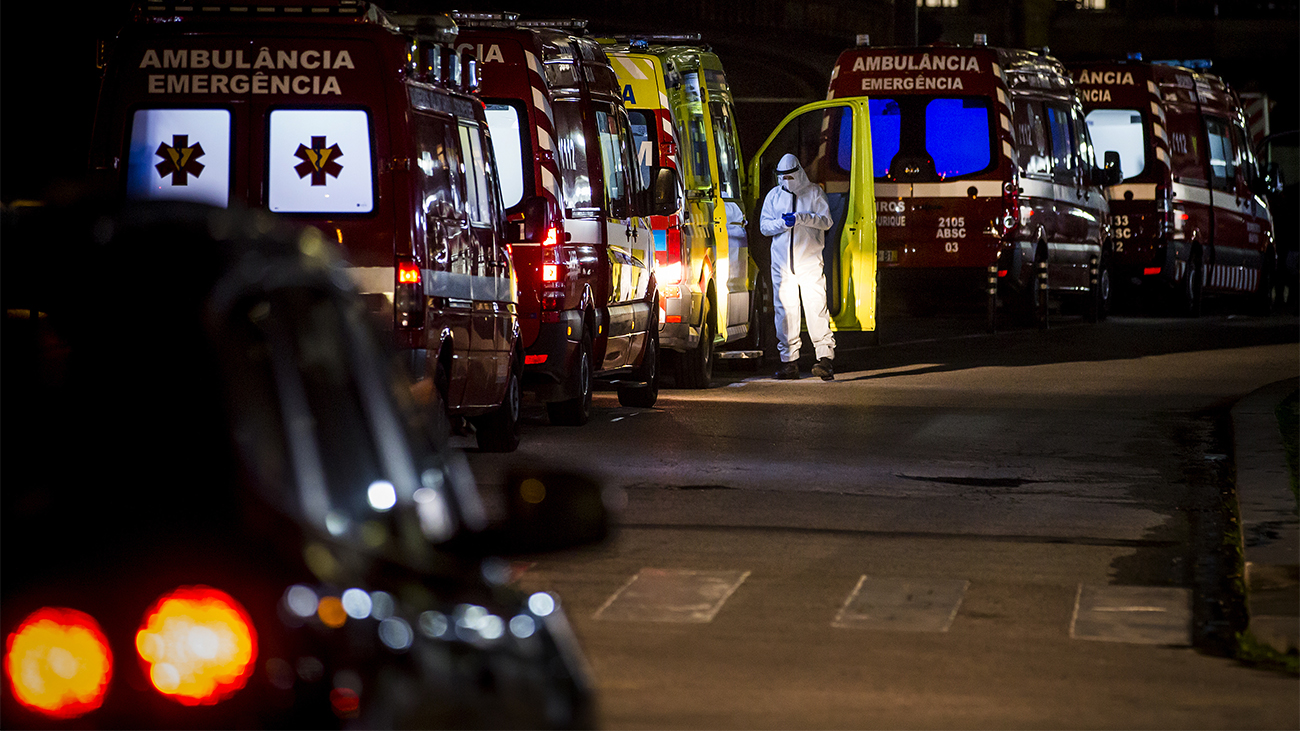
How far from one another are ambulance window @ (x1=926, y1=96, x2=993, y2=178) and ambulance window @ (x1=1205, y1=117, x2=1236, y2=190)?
26.3 ft

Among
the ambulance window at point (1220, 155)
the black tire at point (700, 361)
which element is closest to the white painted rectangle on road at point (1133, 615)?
the black tire at point (700, 361)

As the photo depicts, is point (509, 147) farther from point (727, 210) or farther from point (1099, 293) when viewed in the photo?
point (1099, 293)

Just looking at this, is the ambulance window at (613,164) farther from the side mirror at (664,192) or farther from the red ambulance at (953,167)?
the red ambulance at (953,167)

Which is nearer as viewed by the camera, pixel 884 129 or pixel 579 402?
pixel 579 402

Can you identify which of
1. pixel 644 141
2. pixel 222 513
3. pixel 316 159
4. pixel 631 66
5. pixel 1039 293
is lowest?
pixel 1039 293

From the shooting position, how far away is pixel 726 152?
18484 mm

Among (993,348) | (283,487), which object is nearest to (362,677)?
(283,487)

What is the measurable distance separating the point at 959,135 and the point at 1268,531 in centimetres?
1426

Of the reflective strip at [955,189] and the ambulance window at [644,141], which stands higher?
the ambulance window at [644,141]

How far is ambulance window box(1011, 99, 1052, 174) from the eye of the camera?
24016 millimetres

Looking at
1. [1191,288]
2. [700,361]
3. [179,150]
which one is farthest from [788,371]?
[1191,288]

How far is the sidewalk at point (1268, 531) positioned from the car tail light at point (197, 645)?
5.25 meters

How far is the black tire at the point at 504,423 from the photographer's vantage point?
12383mm

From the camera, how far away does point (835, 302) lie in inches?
771
